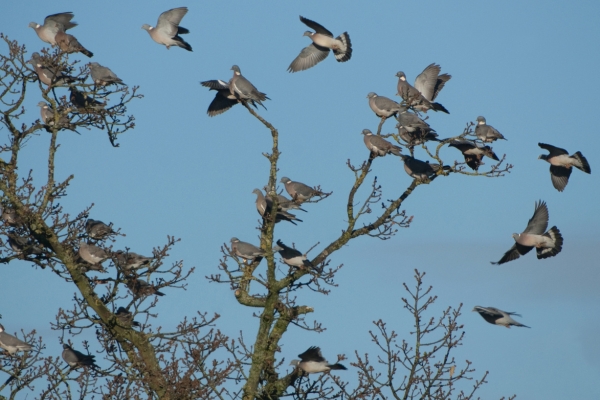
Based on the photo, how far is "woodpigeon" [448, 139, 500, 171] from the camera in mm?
14992

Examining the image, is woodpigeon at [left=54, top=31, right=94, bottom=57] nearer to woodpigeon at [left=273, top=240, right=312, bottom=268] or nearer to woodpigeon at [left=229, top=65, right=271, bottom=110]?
woodpigeon at [left=229, top=65, right=271, bottom=110]

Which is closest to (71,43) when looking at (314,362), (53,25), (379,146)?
(53,25)

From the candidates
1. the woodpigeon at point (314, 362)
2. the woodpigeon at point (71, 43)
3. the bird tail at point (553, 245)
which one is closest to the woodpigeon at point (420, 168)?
the bird tail at point (553, 245)

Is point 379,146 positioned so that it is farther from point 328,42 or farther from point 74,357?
point 74,357

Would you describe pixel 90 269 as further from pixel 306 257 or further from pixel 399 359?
pixel 399 359

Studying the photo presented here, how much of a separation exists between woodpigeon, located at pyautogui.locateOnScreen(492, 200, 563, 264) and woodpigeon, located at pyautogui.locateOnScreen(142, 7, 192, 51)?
289 inches

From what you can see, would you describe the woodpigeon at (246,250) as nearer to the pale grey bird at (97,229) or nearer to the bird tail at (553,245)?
the pale grey bird at (97,229)

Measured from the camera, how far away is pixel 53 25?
17.7 m

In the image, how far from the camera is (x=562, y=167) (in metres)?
16.0

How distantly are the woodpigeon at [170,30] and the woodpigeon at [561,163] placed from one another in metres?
7.09

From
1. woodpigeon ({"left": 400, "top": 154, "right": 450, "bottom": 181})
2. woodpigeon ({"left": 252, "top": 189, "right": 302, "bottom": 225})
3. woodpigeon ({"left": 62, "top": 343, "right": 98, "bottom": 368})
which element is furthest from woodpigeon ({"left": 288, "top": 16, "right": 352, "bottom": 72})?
woodpigeon ({"left": 62, "top": 343, "right": 98, "bottom": 368})

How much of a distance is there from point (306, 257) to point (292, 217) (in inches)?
38.7

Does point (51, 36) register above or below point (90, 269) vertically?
above

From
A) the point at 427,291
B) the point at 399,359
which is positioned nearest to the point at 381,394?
the point at 399,359
